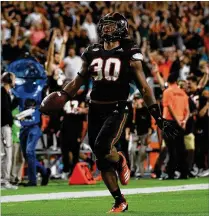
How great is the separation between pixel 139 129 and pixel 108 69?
9.06 m

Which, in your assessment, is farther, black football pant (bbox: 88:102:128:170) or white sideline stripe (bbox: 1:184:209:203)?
white sideline stripe (bbox: 1:184:209:203)

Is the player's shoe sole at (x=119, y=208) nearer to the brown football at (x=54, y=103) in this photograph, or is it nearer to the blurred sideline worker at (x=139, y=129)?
the brown football at (x=54, y=103)

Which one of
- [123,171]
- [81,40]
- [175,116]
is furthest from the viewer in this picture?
[81,40]

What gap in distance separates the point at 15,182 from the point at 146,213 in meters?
6.82

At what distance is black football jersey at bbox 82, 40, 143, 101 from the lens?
1014 centimetres

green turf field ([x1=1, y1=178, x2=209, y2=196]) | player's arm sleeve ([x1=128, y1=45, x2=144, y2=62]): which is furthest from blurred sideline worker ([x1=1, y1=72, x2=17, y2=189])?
player's arm sleeve ([x1=128, y1=45, x2=144, y2=62])

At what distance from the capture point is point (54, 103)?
10320mm

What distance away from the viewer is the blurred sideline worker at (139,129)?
62.6ft

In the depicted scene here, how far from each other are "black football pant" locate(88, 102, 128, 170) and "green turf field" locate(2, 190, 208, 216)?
25.5 inches

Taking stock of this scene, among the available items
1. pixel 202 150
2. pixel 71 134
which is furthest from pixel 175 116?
pixel 202 150

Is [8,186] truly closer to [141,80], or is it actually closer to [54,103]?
[54,103]

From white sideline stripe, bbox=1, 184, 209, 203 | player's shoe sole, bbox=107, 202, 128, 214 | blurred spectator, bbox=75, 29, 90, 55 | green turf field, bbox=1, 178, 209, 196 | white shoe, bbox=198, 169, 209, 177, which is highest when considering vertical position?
blurred spectator, bbox=75, 29, 90, 55

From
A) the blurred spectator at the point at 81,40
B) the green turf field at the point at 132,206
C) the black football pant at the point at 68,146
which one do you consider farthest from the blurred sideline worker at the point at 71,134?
the blurred spectator at the point at 81,40

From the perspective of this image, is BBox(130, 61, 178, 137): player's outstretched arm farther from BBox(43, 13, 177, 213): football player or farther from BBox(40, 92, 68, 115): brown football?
BBox(40, 92, 68, 115): brown football
